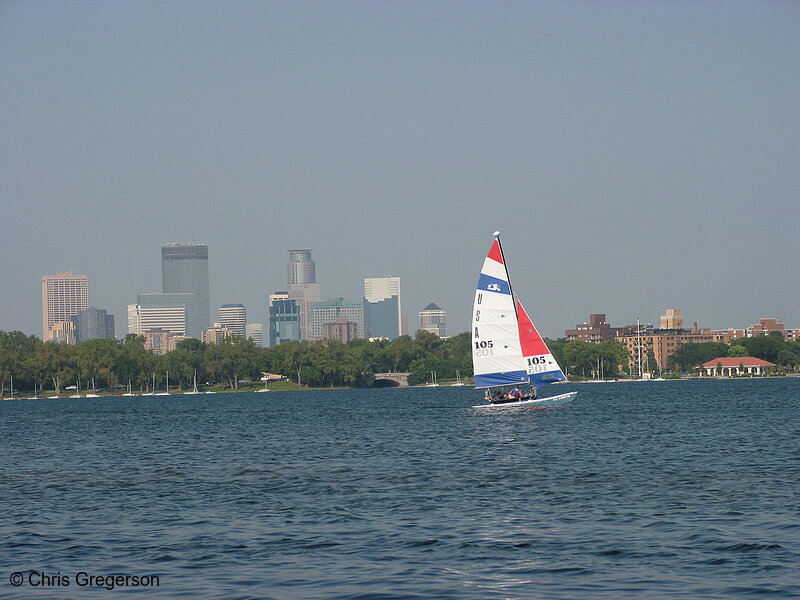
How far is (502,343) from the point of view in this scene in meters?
89.6

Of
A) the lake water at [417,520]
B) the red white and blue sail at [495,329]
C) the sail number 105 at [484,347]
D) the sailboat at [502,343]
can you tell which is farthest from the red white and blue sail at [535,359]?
the lake water at [417,520]

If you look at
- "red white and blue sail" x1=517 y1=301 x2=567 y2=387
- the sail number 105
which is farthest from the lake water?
"red white and blue sail" x1=517 y1=301 x2=567 y2=387

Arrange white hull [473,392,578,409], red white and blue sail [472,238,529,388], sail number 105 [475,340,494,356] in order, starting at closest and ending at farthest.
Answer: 1. red white and blue sail [472,238,529,388]
2. sail number 105 [475,340,494,356]
3. white hull [473,392,578,409]

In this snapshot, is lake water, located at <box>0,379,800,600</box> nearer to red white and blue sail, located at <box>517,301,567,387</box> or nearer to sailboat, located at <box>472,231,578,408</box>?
sailboat, located at <box>472,231,578,408</box>

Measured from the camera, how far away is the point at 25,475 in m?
47.3

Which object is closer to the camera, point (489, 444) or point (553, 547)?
point (553, 547)

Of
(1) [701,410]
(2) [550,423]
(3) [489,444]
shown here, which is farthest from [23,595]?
(1) [701,410]

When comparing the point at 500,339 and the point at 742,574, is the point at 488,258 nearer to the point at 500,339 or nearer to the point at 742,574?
the point at 500,339

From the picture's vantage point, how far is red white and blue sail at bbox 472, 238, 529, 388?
87.4m

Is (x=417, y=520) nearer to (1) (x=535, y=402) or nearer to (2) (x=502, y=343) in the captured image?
(2) (x=502, y=343)

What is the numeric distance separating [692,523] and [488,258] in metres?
58.1

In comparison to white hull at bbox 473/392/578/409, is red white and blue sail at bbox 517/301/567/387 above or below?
above

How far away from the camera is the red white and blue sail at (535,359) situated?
92.9 meters

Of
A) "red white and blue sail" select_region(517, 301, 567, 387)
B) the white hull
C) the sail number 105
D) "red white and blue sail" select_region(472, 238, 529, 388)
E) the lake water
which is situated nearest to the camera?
the lake water
